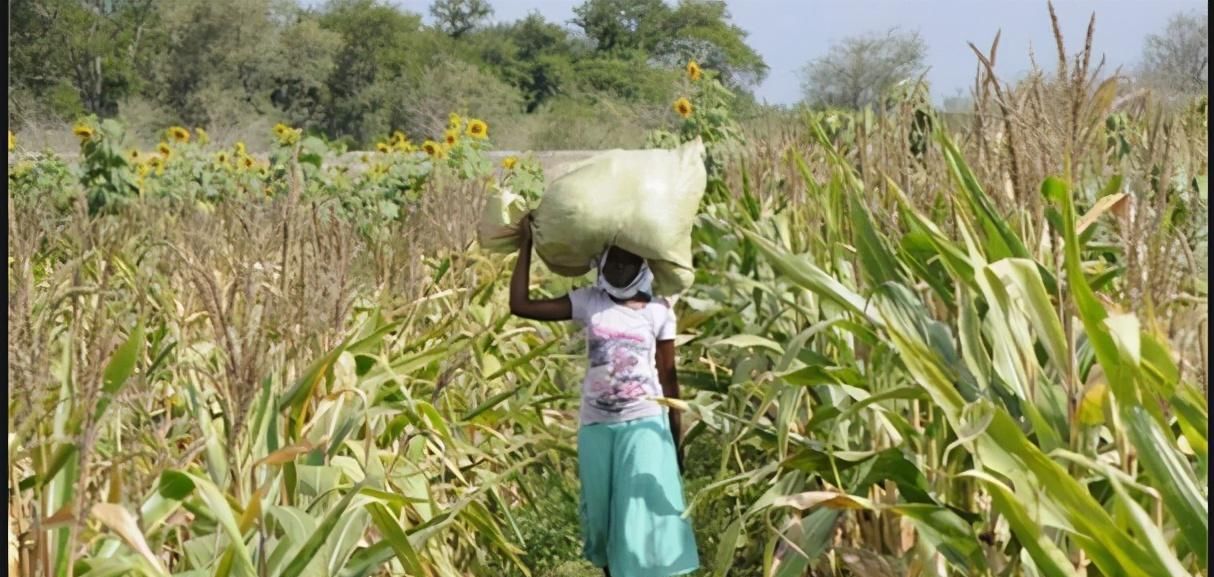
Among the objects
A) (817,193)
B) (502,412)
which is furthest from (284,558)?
(817,193)

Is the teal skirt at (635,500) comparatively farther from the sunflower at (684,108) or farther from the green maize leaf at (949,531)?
the sunflower at (684,108)

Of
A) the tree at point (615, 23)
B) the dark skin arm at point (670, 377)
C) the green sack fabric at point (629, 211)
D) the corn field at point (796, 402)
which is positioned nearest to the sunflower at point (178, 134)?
the corn field at point (796, 402)

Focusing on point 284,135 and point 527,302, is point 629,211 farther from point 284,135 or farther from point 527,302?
point 284,135

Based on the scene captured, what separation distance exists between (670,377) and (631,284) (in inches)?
9.7

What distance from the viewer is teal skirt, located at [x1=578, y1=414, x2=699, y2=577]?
3.21 metres

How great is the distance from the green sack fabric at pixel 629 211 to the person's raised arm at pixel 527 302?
2.9 inches

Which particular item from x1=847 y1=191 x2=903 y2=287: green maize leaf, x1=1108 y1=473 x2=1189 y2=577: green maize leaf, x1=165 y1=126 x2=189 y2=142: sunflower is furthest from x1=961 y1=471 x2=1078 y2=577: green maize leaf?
x1=165 y1=126 x2=189 y2=142: sunflower

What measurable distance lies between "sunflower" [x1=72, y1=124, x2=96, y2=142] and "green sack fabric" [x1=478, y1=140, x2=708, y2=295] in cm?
480

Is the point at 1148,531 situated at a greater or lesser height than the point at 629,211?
lesser

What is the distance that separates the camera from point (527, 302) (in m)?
3.48

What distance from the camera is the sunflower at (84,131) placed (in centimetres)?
754

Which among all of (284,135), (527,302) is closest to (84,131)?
(284,135)

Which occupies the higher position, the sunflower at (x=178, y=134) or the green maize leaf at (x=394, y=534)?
the sunflower at (x=178, y=134)

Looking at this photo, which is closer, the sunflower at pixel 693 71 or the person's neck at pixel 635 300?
the person's neck at pixel 635 300
